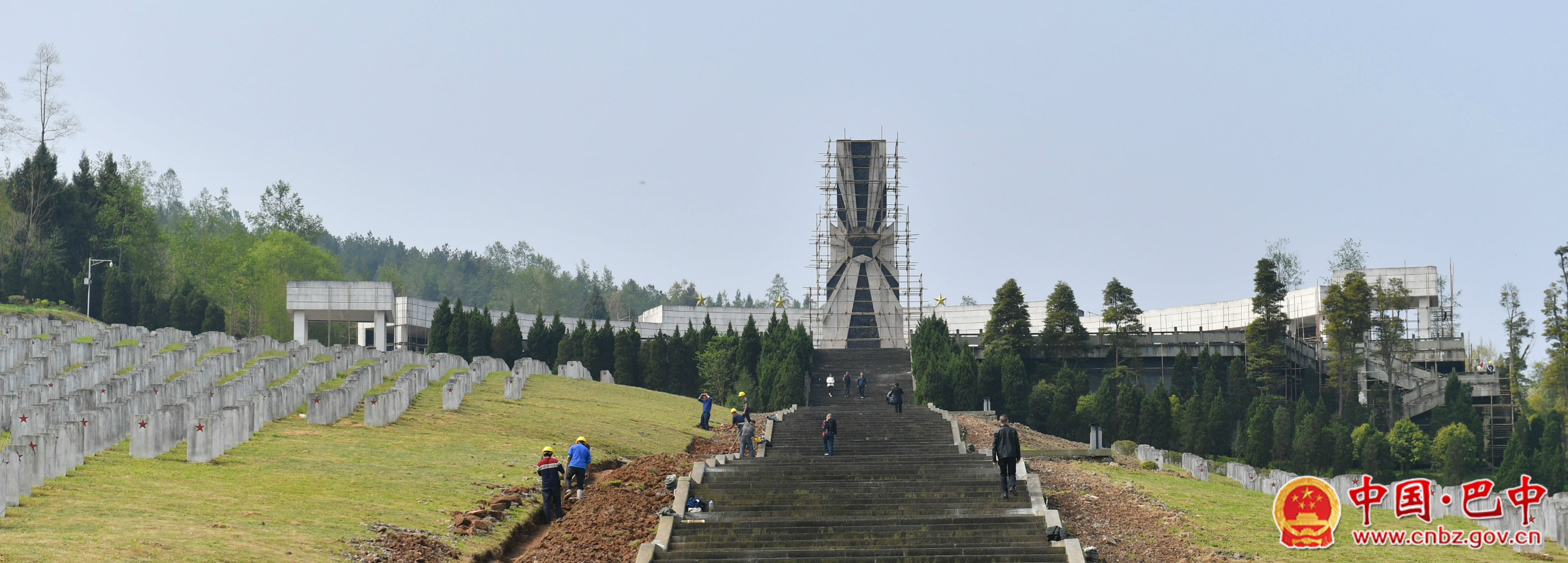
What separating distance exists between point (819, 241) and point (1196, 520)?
5457 centimetres

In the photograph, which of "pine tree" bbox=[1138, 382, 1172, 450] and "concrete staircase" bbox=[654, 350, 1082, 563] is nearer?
"concrete staircase" bbox=[654, 350, 1082, 563]

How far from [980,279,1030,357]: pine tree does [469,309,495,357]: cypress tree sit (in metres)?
20.7

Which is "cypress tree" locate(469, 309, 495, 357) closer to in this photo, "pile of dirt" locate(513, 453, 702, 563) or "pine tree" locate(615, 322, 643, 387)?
"pine tree" locate(615, 322, 643, 387)

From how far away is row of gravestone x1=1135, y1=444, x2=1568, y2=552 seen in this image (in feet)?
64.5

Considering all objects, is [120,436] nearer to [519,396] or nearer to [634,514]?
[634,514]

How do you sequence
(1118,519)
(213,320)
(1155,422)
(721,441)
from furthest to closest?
(213,320)
(1155,422)
(721,441)
(1118,519)

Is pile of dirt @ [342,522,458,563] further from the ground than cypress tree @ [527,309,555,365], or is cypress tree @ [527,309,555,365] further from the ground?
cypress tree @ [527,309,555,365]

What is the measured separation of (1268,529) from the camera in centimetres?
2048

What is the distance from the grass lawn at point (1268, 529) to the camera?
18344 millimetres

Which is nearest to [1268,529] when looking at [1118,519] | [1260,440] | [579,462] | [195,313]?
[1118,519]

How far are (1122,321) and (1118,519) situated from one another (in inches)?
1578

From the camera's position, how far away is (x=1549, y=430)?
5359cm

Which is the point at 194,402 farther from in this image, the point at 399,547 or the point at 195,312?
the point at 195,312

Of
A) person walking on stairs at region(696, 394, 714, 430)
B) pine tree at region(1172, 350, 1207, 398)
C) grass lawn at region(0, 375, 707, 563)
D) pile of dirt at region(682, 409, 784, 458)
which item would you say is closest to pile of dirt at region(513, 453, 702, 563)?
grass lawn at region(0, 375, 707, 563)
